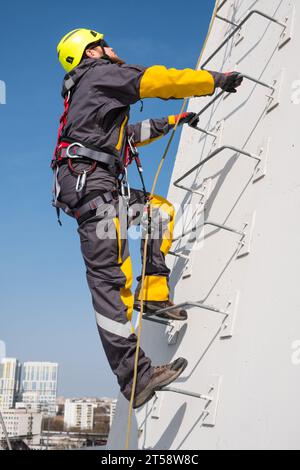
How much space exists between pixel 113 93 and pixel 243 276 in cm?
114

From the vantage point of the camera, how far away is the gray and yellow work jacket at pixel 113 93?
2.83m

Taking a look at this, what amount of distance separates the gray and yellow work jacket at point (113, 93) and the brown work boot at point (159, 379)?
3.53ft

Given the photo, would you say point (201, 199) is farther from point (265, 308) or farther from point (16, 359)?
point (16, 359)

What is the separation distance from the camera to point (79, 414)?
6838cm

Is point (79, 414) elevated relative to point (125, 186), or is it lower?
lower

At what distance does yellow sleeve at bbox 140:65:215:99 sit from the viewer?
282cm

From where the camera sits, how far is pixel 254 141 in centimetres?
293

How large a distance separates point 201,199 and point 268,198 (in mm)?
793

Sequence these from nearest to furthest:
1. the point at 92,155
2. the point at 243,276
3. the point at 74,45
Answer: the point at 243,276 < the point at 92,155 < the point at 74,45

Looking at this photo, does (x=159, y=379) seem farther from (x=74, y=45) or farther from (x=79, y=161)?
(x=74, y=45)

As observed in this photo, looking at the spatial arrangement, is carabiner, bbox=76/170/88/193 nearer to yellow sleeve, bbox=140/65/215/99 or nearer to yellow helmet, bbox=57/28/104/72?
yellow sleeve, bbox=140/65/215/99

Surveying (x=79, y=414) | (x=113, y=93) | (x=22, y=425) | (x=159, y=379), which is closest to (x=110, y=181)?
(x=113, y=93)

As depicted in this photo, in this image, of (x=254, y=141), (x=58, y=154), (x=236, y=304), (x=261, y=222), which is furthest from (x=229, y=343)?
(x=58, y=154)

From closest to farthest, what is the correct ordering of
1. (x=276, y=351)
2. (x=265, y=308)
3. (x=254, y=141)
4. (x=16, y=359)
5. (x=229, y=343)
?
(x=276, y=351), (x=265, y=308), (x=229, y=343), (x=254, y=141), (x=16, y=359)
